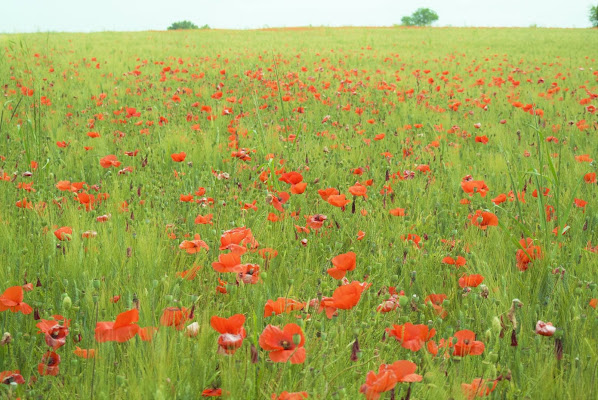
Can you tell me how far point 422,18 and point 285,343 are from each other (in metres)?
69.7

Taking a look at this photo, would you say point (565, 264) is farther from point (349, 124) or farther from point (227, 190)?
point (349, 124)

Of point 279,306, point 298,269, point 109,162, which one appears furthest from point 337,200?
point 109,162

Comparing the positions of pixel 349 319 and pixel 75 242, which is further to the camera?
pixel 75 242

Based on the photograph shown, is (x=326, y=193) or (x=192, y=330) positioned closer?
(x=192, y=330)

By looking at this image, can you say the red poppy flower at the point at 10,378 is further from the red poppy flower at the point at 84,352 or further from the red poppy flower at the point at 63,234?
the red poppy flower at the point at 63,234

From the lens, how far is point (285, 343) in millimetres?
1202

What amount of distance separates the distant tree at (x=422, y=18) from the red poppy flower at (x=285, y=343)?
6787cm

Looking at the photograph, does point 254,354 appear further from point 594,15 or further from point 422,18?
point 422,18

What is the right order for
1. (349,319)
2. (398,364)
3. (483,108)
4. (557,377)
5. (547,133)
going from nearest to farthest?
1. (398,364)
2. (557,377)
3. (349,319)
4. (547,133)
5. (483,108)

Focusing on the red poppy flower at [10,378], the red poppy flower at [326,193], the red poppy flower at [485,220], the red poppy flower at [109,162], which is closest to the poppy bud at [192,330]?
the red poppy flower at [10,378]

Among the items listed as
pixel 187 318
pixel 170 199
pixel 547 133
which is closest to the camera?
pixel 187 318

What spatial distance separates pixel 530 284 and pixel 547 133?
3.44 m

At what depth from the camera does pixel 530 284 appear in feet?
6.33

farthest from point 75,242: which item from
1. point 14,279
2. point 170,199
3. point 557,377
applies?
point 557,377
